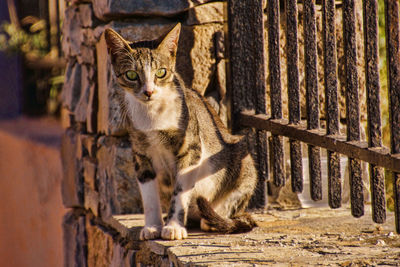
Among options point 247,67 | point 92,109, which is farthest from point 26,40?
point 247,67

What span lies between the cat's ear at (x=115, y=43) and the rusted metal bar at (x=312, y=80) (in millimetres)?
865

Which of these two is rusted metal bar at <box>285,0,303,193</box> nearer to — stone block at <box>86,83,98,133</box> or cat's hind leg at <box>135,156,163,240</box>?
cat's hind leg at <box>135,156,163,240</box>

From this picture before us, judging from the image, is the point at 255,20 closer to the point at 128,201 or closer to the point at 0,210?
the point at 128,201

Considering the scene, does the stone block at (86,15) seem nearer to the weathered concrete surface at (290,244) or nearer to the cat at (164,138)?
the cat at (164,138)

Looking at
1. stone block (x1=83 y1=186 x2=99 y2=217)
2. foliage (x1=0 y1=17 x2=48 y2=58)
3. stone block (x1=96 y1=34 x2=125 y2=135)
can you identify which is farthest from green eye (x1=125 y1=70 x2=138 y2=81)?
foliage (x1=0 y1=17 x2=48 y2=58)

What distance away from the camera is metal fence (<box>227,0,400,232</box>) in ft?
8.25

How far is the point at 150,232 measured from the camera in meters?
2.92

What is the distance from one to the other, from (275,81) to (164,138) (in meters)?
0.71

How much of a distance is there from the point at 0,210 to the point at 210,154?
3883mm

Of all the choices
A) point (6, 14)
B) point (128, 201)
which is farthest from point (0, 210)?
point (128, 201)

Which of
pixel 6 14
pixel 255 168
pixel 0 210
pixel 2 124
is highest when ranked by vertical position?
pixel 6 14

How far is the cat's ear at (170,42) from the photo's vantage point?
2.93 meters

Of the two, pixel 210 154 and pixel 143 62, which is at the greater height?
pixel 143 62

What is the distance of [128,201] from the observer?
11.4ft
